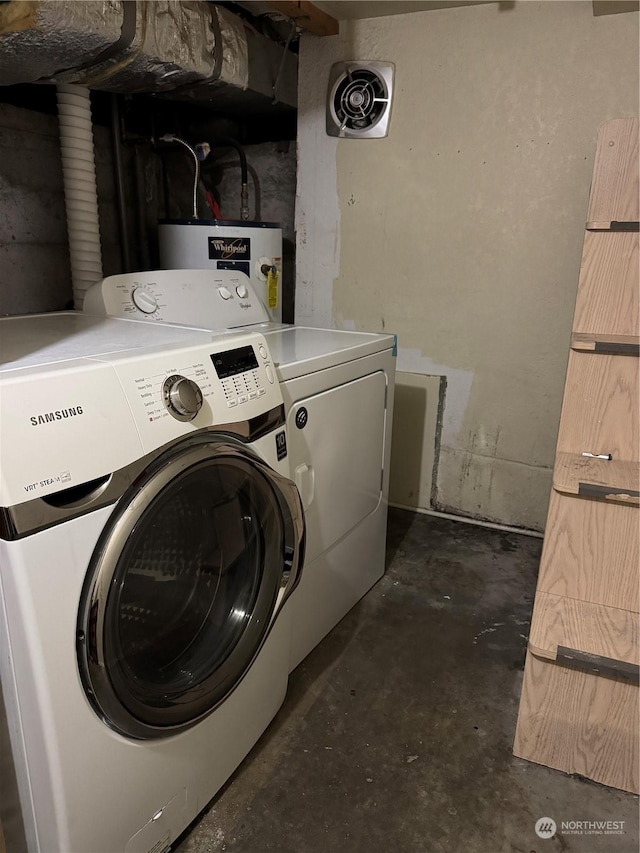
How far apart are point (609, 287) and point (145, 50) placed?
54.8 inches

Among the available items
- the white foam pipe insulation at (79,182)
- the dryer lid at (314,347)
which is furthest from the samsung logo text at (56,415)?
the white foam pipe insulation at (79,182)

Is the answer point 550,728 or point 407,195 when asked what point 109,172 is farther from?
point 550,728

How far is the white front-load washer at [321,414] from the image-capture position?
150 cm

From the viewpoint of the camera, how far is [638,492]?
1.27 m

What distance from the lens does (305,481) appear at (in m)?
1.52

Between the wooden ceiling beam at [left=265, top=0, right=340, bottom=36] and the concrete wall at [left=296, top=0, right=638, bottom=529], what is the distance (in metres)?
0.06

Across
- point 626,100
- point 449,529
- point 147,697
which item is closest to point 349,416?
point 147,697

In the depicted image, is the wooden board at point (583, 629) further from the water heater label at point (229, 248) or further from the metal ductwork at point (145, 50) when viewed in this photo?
the metal ductwork at point (145, 50)

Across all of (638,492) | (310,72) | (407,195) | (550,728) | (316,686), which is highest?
(310,72)

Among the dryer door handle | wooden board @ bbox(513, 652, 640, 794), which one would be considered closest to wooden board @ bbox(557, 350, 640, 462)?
wooden board @ bbox(513, 652, 640, 794)

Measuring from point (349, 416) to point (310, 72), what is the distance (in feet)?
5.21

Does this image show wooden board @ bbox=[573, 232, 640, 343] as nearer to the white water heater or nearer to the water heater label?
the white water heater

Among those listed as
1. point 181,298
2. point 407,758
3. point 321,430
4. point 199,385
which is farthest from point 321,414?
point 407,758

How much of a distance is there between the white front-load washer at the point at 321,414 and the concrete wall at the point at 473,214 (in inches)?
23.7
